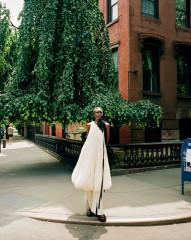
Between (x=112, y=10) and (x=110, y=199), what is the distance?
10.6m

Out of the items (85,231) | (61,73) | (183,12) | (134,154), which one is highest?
(183,12)

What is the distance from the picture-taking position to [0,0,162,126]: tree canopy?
786 cm

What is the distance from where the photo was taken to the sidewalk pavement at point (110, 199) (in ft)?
14.5

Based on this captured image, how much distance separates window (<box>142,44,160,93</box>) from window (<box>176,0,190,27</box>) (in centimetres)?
293

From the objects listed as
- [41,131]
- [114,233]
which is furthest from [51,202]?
[41,131]

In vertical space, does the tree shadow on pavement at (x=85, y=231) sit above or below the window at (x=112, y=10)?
below

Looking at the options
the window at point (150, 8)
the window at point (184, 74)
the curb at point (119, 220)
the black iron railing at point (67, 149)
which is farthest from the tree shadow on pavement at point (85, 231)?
the window at point (150, 8)

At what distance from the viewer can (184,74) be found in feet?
44.3

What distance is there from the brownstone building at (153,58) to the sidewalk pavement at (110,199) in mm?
4367

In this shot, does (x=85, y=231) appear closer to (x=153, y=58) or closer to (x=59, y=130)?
(x=153, y=58)

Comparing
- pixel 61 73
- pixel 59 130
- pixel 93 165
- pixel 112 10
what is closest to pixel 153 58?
pixel 112 10

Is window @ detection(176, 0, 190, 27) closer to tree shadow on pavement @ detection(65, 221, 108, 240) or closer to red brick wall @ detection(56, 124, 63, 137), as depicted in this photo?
red brick wall @ detection(56, 124, 63, 137)

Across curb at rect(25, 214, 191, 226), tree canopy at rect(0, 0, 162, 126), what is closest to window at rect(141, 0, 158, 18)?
tree canopy at rect(0, 0, 162, 126)

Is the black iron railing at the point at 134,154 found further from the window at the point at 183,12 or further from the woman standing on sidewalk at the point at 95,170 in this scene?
the window at the point at 183,12
